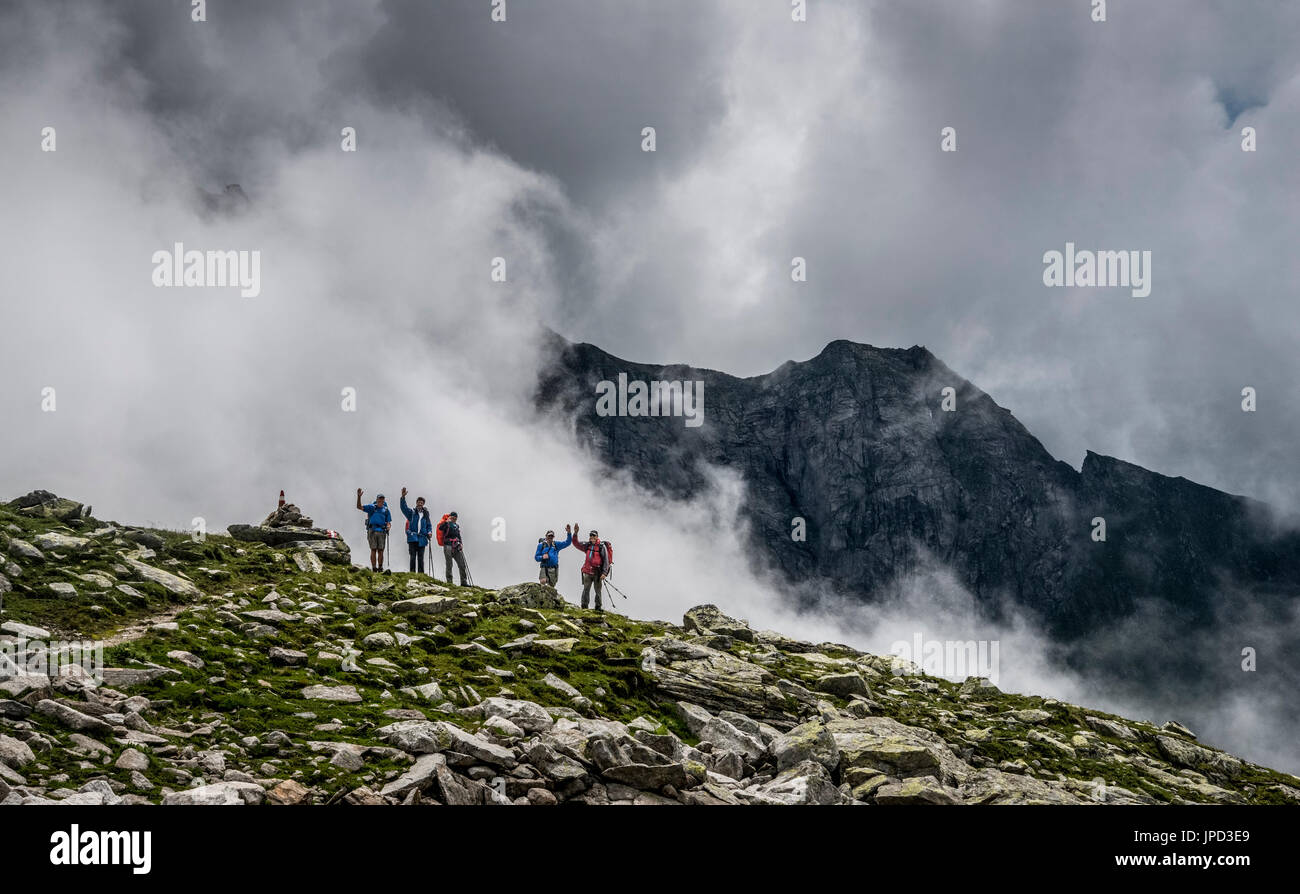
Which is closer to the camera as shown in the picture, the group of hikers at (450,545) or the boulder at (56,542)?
the boulder at (56,542)

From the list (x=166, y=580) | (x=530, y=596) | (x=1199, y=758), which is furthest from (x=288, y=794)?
(x=1199, y=758)

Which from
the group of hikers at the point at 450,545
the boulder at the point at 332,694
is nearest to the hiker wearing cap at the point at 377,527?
the group of hikers at the point at 450,545

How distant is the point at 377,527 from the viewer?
121 ft

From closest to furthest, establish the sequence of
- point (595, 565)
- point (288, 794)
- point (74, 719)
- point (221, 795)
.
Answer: point (221, 795), point (288, 794), point (74, 719), point (595, 565)

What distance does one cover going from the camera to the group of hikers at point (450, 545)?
35.0 meters

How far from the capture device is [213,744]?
42.9ft

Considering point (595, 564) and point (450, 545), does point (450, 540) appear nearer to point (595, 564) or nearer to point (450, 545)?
point (450, 545)

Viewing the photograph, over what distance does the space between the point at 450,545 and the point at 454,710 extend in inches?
832

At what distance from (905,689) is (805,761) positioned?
573 inches

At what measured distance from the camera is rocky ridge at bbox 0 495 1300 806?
12320mm

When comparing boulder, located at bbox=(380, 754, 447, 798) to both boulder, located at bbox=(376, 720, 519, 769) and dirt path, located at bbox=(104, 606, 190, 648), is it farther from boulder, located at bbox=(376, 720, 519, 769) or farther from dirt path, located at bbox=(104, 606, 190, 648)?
dirt path, located at bbox=(104, 606, 190, 648)

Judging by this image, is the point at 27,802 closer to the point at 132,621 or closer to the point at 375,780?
the point at 375,780

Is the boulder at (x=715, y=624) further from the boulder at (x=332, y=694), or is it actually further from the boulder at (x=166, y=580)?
the boulder at (x=166, y=580)
